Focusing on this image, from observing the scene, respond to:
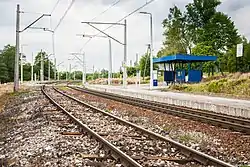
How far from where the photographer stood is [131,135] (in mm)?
11961

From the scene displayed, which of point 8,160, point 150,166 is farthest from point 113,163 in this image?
point 8,160

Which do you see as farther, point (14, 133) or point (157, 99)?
point (157, 99)

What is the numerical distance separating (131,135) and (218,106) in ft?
29.9

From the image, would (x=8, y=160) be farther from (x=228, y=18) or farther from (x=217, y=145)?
(x=228, y=18)

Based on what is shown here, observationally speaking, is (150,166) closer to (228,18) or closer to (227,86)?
(227,86)

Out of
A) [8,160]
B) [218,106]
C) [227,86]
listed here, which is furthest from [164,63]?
[8,160]

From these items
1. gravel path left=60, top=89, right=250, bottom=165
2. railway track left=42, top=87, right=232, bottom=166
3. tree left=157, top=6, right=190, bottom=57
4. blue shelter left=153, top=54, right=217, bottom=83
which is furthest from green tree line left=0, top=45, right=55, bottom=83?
railway track left=42, top=87, right=232, bottom=166

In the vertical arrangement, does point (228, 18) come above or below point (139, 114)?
above

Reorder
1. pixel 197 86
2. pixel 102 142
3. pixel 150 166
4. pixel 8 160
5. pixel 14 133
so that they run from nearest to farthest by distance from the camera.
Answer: pixel 150 166
pixel 8 160
pixel 102 142
pixel 14 133
pixel 197 86

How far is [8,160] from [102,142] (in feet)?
7.84

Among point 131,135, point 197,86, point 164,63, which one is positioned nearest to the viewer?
point 131,135

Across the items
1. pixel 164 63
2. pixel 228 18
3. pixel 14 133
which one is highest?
pixel 228 18

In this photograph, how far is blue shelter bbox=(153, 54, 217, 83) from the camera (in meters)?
43.4

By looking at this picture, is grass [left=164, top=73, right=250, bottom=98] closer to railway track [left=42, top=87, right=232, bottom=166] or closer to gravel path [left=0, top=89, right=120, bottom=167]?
railway track [left=42, top=87, right=232, bottom=166]
